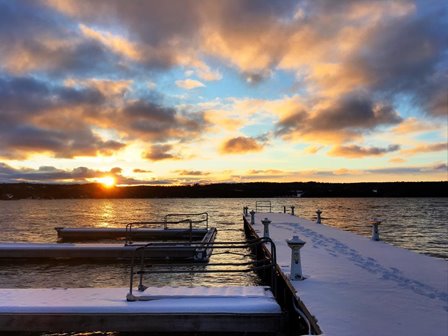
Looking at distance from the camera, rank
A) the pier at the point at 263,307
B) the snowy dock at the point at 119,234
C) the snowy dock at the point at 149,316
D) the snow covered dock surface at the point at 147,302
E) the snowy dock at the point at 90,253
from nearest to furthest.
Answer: the pier at the point at 263,307 → the snowy dock at the point at 149,316 → the snow covered dock surface at the point at 147,302 → the snowy dock at the point at 90,253 → the snowy dock at the point at 119,234

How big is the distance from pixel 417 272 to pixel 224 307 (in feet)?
16.7

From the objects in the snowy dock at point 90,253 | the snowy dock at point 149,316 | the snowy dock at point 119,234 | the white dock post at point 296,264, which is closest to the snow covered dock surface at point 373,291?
the white dock post at point 296,264

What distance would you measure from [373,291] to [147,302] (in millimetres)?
4436

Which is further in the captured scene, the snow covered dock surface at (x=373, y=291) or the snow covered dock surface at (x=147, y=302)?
the snow covered dock surface at (x=147, y=302)

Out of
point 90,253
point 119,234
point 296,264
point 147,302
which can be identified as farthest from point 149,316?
point 119,234

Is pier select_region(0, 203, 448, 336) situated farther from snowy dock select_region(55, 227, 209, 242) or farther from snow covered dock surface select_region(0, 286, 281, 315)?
snowy dock select_region(55, 227, 209, 242)

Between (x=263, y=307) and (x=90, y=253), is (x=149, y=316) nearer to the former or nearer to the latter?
(x=263, y=307)

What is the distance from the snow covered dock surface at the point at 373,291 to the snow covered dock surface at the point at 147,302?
1.02m

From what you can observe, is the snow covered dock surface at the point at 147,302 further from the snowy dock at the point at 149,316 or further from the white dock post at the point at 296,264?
the white dock post at the point at 296,264

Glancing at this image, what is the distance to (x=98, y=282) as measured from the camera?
1450cm

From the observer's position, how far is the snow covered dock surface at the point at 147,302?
6949mm

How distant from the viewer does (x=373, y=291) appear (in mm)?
7184

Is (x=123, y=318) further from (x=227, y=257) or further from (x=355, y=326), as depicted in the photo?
(x=227, y=257)

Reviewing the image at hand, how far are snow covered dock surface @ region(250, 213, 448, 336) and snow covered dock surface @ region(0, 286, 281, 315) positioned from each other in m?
1.02
